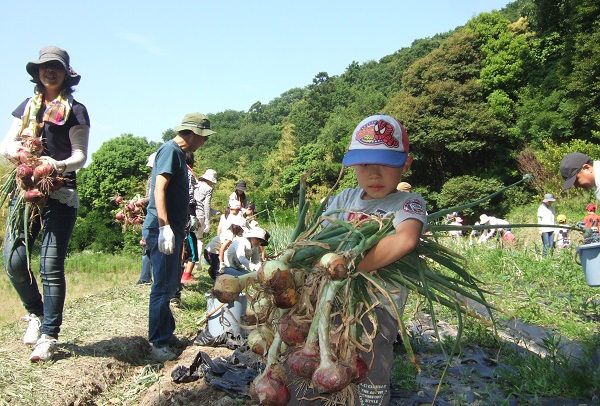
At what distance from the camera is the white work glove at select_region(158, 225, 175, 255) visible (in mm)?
3432

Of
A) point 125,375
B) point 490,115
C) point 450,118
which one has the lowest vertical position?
point 125,375

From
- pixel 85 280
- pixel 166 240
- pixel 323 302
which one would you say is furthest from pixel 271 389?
pixel 85 280

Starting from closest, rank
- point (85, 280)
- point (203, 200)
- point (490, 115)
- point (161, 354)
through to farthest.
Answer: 1. point (161, 354)
2. point (203, 200)
3. point (85, 280)
4. point (490, 115)

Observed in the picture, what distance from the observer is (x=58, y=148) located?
10.8ft

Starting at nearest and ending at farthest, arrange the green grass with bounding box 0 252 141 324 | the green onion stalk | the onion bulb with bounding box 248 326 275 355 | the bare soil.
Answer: the green onion stalk < the onion bulb with bounding box 248 326 275 355 < the bare soil < the green grass with bounding box 0 252 141 324

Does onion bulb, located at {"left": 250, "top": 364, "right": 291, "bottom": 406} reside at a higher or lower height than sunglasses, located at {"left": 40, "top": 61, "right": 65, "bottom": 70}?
lower

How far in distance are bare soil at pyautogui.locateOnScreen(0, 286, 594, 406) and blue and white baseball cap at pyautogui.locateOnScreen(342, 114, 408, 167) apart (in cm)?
110

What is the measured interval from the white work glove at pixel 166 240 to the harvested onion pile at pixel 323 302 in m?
1.73

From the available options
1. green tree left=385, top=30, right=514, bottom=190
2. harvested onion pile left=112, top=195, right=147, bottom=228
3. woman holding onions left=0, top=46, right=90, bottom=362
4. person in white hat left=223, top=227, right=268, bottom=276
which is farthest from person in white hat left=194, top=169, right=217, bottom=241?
green tree left=385, top=30, right=514, bottom=190

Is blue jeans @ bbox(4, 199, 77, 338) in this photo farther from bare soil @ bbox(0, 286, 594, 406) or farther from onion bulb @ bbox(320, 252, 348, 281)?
onion bulb @ bbox(320, 252, 348, 281)

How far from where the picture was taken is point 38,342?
3.16 m

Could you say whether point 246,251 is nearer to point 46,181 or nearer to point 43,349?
point 43,349

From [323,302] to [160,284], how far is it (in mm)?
2253

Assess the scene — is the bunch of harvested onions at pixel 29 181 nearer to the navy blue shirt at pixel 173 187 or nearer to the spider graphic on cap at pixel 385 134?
the navy blue shirt at pixel 173 187
